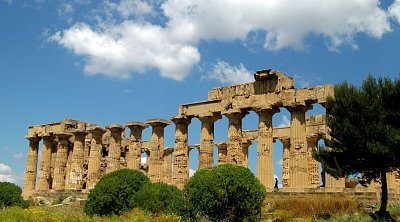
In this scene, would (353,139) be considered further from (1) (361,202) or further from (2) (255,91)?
(2) (255,91)

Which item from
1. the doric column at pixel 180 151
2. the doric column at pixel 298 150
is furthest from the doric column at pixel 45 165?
the doric column at pixel 298 150

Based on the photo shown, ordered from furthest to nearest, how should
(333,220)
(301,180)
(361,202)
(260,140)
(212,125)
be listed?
(212,125) → (260,140) → (301,180) → (361,202) → (333,220)

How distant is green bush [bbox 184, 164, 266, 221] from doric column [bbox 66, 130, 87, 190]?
2141 cm

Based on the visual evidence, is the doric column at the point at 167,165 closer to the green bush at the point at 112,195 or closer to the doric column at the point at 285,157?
the doric column at the point at 285,157

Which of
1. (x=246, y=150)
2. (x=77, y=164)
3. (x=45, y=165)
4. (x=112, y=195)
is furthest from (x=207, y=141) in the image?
Result: (x=45, y=165)

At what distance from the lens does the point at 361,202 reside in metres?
24.5

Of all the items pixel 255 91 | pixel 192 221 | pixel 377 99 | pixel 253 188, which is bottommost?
pixel 192 221

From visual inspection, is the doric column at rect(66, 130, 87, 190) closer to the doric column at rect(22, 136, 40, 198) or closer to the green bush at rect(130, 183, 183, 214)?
the doric column at rect(22, 136, 40, 198)

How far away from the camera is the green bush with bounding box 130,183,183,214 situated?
22647 mm

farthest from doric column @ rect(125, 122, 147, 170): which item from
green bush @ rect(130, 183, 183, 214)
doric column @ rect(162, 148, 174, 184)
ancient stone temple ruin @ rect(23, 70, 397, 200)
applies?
green bush @ rect(130, 183, 183, 214)

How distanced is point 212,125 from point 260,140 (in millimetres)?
4200

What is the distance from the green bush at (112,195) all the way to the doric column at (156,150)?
10.8 m

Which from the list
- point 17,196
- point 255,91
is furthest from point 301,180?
point 17,196

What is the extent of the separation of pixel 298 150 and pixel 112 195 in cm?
1149
